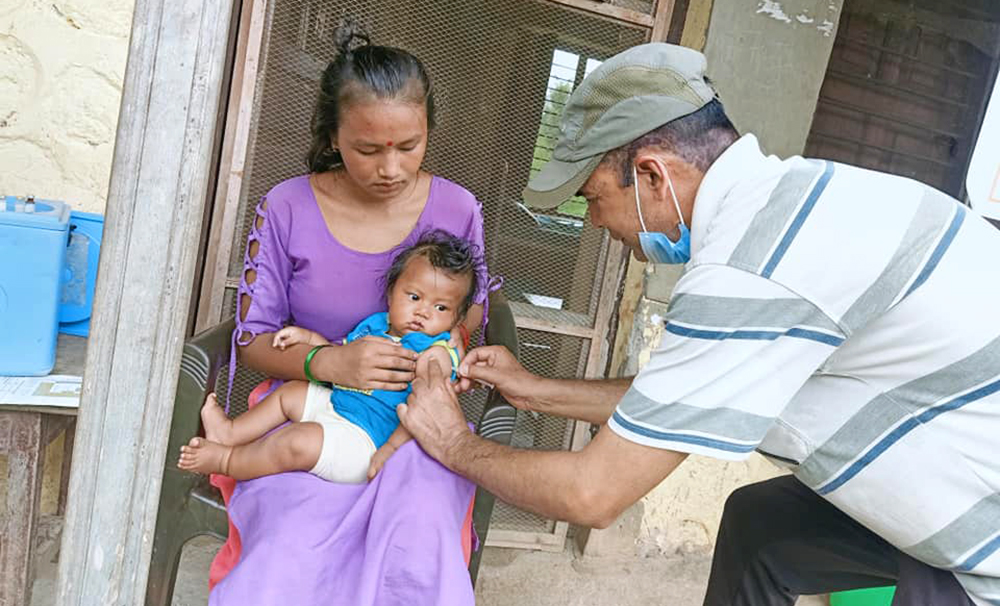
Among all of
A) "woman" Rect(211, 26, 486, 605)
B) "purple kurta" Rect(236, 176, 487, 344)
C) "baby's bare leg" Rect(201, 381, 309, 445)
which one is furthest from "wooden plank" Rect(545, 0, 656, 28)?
"baby's bare leg" Rect(201, 381, 309, 445)

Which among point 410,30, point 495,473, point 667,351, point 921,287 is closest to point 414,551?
point 495,473

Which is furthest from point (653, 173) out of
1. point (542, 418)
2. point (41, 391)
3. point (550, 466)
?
point (542, 418)

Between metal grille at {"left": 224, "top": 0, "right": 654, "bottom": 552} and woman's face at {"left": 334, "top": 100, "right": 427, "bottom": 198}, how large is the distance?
29.2 inches

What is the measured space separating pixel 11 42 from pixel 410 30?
1183 mm

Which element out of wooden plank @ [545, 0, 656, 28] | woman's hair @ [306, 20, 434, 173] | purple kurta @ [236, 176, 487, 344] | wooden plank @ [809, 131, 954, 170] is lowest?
purple kurta @ [236, 176, 487, 344]

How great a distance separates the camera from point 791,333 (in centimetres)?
142

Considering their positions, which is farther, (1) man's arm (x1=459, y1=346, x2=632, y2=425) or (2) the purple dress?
(1) man's arm (x1=459, y1=346, x2=632, y2=425)

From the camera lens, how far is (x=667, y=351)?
1.49 meters

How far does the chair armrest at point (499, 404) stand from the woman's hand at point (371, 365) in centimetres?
25

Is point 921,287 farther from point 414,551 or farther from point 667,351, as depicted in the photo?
point 414,551

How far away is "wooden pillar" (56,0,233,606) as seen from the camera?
4.35 feet

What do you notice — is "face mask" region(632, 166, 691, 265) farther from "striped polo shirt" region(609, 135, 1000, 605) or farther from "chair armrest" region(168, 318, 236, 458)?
"chair armrest" region(168, 318, 236, 458)

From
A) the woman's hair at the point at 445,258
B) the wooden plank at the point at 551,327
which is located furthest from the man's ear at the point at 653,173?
the wooden plank at the point at 551,327

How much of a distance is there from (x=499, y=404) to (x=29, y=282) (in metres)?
→ 1.20
